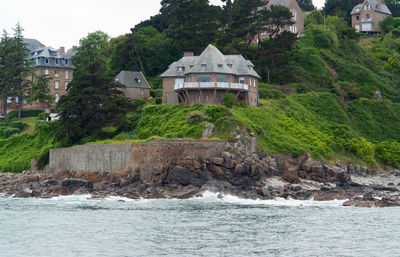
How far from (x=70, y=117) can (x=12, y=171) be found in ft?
38.3

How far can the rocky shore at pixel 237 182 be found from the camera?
56781mm

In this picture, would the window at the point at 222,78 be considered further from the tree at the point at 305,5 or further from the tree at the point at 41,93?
the tree at the point at 305,5

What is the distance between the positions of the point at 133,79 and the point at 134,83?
1.84ft

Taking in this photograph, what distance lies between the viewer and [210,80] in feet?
237

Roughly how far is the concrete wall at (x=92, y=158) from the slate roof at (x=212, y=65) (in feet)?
45.6

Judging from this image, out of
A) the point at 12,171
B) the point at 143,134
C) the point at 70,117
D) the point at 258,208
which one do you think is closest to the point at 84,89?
the point at 70,117

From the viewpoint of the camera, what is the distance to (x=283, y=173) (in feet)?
211

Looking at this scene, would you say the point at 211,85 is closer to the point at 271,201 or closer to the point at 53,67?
the point at 271,201

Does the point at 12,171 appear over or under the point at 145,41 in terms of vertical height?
under

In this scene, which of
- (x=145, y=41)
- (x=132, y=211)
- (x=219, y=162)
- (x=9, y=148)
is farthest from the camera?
(x=145, y=41)

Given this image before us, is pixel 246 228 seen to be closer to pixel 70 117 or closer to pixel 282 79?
pixel 70 117

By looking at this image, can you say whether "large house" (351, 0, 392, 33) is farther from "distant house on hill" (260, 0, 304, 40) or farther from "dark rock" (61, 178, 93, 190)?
"dark rock" (61, 178, 93, 190)

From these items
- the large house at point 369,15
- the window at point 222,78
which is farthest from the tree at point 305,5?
the window at point 222,78

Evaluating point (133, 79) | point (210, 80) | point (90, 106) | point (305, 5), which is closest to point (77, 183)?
point (90, 106)
